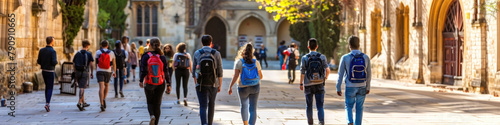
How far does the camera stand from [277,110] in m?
11.7

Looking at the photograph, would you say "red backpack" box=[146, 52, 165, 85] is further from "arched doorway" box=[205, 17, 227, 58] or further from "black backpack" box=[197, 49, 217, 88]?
"arched doorway" box=[205, 17, 227, 58]

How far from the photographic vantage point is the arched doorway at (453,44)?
18.1 metres

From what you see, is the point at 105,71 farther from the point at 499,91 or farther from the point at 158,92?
the point at 499,91

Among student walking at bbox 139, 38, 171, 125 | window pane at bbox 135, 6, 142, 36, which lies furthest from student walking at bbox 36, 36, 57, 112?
window pane at bbox 135, 6, 142, 36

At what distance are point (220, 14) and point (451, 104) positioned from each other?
33216 millimetres

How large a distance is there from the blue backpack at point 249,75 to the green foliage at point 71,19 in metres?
13.7

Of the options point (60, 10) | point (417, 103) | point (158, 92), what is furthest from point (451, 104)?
point (60, 10)

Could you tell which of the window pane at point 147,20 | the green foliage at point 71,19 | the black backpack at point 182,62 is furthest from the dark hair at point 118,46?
the window pane at point 147,20

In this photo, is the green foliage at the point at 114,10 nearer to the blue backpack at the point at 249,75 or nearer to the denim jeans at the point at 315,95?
the denim jeans at the point at 315,95

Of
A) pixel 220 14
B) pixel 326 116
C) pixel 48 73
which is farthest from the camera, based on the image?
pixel 220 14

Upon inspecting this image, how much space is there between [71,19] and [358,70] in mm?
15267

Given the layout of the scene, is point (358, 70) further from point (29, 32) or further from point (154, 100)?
point (29, 32)

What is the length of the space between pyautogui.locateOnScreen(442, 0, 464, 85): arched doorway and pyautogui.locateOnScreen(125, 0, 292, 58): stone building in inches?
967

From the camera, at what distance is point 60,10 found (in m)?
20.7
